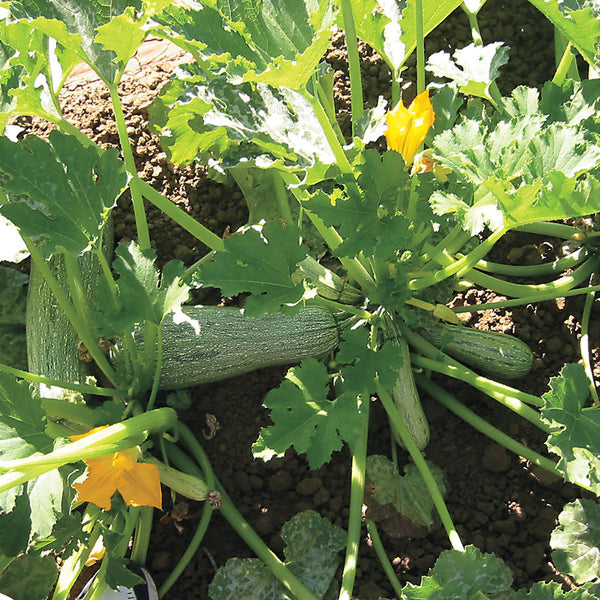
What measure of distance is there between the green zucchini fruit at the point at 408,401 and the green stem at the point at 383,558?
0.28 metres

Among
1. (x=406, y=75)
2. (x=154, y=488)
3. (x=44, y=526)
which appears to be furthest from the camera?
(x=406, y=75)

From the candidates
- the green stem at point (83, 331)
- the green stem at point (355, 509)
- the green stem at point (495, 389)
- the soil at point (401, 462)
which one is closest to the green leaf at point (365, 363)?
the green stem at point (355, 509)

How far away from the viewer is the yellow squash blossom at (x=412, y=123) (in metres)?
1.85

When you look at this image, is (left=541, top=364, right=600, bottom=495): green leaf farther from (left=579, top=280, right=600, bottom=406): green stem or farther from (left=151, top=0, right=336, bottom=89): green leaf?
(left=151, top=0, right=336, bottom=89): green leaf

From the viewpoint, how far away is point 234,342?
84.7 inches

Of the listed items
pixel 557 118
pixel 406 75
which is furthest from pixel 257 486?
pixel 406 75

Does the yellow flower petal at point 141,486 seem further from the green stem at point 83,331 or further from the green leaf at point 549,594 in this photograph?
the green leaf at point 549,594

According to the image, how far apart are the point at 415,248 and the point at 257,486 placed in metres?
0.85

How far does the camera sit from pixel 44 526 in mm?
1649

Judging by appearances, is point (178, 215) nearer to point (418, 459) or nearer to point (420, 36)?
point (420, 36)

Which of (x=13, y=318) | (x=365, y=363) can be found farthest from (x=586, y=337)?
(x=13, y=318)

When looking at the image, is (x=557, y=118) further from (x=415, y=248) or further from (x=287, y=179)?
(x=287, y=179)

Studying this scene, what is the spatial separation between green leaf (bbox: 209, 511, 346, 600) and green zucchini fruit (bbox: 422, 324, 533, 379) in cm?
63

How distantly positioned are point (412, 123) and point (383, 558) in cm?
117
